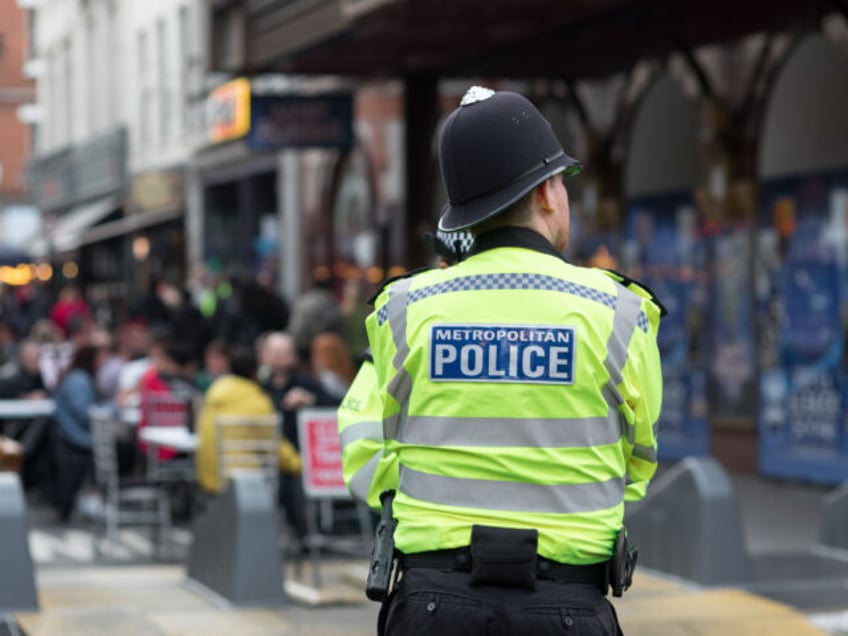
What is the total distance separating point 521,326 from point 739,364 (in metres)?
14.5

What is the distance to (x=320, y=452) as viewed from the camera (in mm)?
11656

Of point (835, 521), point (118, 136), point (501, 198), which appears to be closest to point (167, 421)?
point (835, 521)

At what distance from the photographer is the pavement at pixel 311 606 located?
369 inches

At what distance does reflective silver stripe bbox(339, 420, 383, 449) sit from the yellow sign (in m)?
20.0

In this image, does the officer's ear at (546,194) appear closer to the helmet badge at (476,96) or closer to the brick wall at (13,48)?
the helmet badge at (476,96)

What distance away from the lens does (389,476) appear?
3953mm

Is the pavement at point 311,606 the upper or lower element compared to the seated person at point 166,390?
lower

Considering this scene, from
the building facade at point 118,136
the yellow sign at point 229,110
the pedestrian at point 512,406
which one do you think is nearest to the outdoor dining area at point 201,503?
the pedestrian at point 512,406

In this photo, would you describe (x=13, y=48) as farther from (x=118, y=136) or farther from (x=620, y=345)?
(x=620, y=345)

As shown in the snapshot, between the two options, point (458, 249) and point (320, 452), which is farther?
point (320, 452)

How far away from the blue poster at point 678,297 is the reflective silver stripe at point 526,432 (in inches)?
593

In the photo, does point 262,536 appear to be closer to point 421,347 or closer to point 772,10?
point 421,347

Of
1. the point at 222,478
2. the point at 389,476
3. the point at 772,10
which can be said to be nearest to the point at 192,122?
the point at 772,10

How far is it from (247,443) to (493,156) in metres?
9.16
